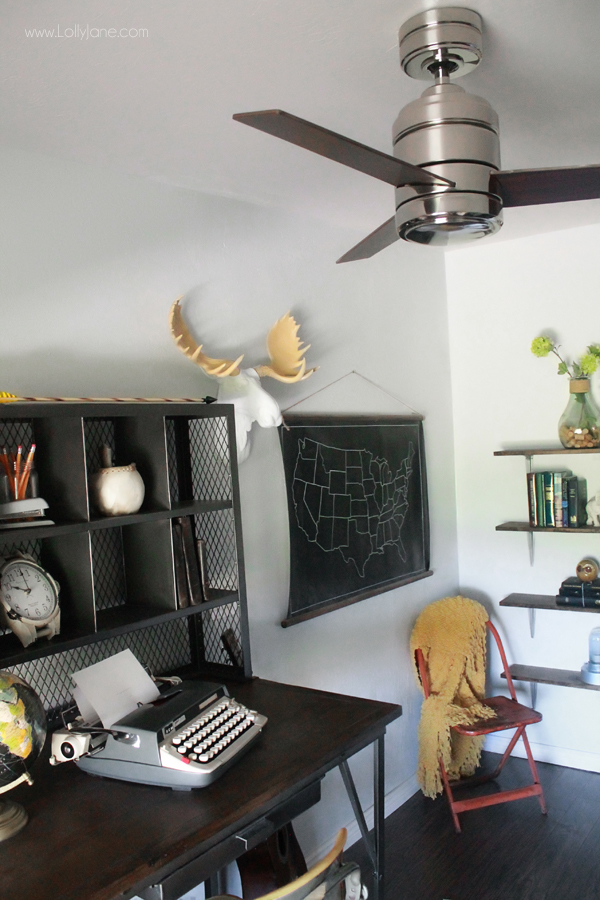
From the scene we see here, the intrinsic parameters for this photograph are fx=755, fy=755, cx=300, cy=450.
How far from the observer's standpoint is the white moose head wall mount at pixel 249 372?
2.45 meters

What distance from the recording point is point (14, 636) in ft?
5.86

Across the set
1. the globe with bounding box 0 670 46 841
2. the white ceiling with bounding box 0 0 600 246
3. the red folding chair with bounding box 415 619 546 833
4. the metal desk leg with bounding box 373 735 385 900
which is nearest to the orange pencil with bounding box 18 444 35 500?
the globe with bounding box 0 670 46 841

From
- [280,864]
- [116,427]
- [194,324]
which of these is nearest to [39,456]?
[116,427]

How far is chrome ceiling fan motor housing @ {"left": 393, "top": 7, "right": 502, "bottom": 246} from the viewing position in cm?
163

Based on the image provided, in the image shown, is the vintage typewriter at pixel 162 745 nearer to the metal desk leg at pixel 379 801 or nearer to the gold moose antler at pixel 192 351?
the metal desk leg at pixel 379 801

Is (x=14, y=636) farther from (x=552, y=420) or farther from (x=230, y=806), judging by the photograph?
(x=552, y=420)

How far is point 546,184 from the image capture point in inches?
64.5

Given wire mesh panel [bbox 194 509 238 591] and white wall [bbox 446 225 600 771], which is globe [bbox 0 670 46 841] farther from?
white wall [bbox 446 225 600 771]

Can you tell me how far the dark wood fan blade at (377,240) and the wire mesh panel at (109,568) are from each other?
3.49ft

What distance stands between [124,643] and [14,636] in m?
0.50

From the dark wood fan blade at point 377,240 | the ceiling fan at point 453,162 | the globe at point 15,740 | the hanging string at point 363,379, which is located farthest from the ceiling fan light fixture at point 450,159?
the hanging string at point 363,379

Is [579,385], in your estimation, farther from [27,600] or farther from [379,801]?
[27,600]

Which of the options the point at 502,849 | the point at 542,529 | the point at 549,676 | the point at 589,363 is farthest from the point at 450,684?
the point at 589,363

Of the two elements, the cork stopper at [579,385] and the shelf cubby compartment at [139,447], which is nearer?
the shelf cubby compartment at [139,447]
